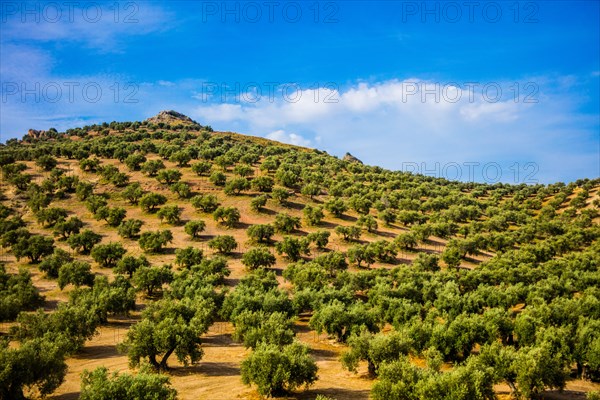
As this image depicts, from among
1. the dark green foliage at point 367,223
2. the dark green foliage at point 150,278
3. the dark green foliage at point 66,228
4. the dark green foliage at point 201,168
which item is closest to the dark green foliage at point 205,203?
the dark green foliage at point 201,168

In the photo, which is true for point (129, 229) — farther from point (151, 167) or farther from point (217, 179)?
point (151, 167)

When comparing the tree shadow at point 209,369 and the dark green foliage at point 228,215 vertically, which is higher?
the dark green foliage at point 228,215

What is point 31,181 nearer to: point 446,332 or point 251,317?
point 251,317

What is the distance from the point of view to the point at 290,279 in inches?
3093

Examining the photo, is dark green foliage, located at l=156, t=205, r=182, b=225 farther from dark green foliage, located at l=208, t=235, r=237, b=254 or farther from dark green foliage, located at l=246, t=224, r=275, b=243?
dark green foliage, located at l=246, t=224, r=275, b=243

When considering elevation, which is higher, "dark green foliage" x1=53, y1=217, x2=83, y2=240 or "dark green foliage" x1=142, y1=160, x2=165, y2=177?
"dark green foliage" x1=142, y1=160, x2=165, y2=177

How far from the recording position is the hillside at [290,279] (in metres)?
38.5

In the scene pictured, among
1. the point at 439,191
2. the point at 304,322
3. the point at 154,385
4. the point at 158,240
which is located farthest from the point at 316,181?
the point at 154,385

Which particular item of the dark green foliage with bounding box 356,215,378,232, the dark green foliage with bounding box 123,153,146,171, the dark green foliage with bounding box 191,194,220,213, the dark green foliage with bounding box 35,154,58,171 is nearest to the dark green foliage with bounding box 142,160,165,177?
the dark green foliage with bounding box 123,153,146,171

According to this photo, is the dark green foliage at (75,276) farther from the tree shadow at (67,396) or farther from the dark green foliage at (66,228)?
the tree shadow at (67,396)

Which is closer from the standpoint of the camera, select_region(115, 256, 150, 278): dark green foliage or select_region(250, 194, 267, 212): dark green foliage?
select_region(115, 256, 150, 278): dark green foliage

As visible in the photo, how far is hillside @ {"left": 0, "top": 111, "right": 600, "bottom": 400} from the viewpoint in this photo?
3853 centimetres

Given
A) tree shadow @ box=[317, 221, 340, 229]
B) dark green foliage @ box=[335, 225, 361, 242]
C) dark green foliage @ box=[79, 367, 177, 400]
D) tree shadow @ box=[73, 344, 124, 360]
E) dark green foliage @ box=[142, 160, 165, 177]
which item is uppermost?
dark green foliage @ box=[142, 160, 165, 177]

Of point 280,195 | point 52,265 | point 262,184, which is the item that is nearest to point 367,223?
point 280,195
